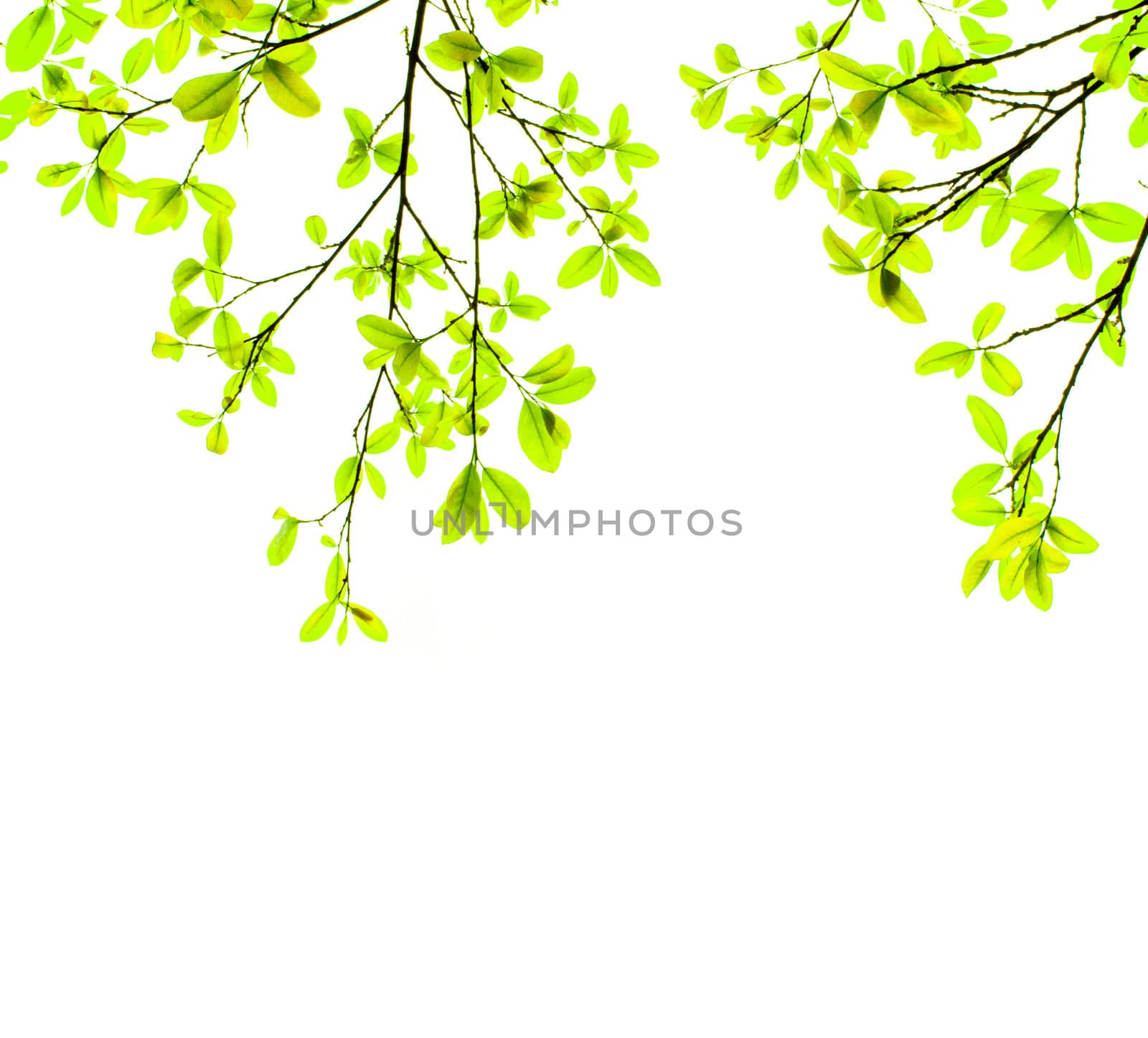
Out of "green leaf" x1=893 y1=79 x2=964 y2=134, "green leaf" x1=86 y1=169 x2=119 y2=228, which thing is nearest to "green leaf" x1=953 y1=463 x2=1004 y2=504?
Result: "green leaf" x1=893 y1=79 x2=964 y2=134

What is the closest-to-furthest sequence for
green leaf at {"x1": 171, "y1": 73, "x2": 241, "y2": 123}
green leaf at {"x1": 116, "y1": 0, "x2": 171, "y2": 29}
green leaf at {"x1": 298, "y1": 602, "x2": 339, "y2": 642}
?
green leaf at {"x1": 171, "y1": 73, "x2": 241, "y2": 123} < green leaf at {"x1": 116, "y1": 0, "x2": 171, "y2": 29} < green leaf at {"x1": 298, "y1": 602, "x2": 339, "y2": 642}

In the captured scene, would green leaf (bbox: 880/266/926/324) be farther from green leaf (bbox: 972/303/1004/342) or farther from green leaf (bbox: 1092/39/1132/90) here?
green leaf (bbox: 1092/39/1132/90)

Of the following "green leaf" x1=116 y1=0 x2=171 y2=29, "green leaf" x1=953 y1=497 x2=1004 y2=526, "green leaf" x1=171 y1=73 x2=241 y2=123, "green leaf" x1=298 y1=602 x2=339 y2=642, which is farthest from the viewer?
"green leaf" x1=298 y1=602 x2=339 y2=642

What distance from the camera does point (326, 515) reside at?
893mm

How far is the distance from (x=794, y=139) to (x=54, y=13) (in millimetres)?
1007

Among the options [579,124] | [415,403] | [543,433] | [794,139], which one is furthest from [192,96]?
[794,139]

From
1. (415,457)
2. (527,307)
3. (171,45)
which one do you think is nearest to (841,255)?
(527,307)

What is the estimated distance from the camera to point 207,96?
0.56m

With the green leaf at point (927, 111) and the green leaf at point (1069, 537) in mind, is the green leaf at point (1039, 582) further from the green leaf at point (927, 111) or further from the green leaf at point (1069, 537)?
the green leaf at point (927, 111)

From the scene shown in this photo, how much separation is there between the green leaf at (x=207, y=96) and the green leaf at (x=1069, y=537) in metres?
0.87

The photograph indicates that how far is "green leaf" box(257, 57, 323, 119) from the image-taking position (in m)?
0.59

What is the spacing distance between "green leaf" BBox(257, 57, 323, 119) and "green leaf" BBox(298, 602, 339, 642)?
0.53 metres

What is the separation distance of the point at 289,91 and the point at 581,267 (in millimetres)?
493

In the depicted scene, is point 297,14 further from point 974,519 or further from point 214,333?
point 974,519
